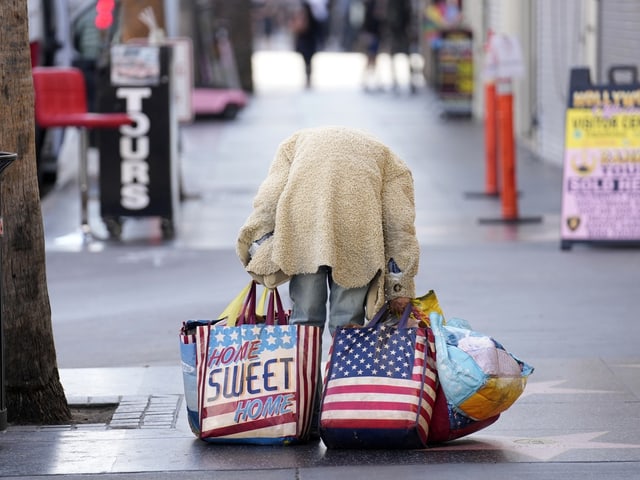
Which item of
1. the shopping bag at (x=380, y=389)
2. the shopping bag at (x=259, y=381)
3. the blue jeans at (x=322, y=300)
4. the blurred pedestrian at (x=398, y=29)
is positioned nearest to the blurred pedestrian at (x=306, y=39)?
the blurred pedestrian at (x=398, y=29)

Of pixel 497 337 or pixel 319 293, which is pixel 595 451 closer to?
pixel 319 293

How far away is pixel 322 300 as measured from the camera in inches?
228

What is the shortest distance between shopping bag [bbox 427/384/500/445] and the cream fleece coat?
0.48 metres

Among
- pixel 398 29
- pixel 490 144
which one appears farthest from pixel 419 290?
pixel 398 29

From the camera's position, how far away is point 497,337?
25.7 feet

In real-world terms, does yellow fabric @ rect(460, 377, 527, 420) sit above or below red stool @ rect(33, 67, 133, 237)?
below

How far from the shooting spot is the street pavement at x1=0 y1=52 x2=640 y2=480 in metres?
5.41

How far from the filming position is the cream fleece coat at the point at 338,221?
18.4ft

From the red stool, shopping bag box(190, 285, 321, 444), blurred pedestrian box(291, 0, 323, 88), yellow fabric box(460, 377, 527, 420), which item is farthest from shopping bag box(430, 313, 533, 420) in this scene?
blurred pedestrian box(291, 0, 323, 88)

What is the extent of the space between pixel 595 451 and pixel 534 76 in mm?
13687

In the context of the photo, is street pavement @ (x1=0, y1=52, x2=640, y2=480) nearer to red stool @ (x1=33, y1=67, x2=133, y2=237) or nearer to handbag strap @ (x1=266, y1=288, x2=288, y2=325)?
handbag strap @ (x1=266, y1=288, x2=288, y2=325)

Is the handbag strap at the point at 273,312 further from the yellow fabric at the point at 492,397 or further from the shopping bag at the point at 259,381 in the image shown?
the yellow fabric at the point at 492,397

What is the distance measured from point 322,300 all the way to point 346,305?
0.10 m

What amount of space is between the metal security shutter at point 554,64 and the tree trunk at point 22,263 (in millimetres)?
10377
